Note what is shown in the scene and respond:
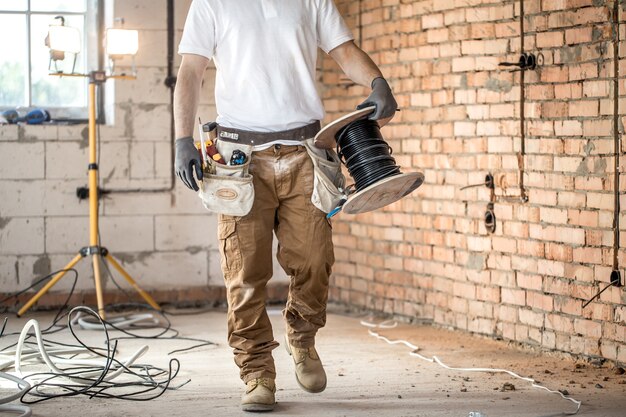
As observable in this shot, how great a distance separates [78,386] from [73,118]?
2.62 m

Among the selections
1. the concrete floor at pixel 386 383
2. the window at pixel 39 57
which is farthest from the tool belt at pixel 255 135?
the window at pixel 39 57

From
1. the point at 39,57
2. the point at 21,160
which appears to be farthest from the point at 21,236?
the point at 39,57

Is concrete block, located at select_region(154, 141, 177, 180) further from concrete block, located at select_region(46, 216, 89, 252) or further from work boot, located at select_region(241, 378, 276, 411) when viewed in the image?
work boot, located at select_region(241, 378, 276, 411)

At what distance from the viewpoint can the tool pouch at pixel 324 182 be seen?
3578 millimetres

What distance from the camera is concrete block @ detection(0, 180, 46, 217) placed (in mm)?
5824

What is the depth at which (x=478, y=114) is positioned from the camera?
5.03 meters

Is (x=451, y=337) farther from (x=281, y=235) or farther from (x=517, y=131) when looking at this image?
(x=281, y=235)

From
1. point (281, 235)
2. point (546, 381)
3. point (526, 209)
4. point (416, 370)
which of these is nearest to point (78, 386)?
point (281, 235)

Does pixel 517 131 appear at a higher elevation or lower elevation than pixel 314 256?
higher

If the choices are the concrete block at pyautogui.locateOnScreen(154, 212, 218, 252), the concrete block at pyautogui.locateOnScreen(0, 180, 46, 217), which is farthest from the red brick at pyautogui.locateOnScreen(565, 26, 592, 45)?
the concrete block at pyautogui.locateOnScreen(0, 180, 46, 217)

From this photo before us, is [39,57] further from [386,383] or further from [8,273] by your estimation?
[386,383]

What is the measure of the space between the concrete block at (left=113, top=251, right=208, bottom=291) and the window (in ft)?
3.23

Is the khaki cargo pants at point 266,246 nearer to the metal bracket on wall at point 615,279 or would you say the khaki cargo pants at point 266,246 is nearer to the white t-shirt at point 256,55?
the white t-shirt at point 256,55

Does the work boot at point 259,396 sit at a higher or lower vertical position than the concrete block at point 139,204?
lower
